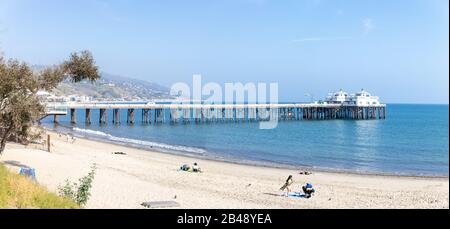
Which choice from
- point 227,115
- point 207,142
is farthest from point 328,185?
point 227,115

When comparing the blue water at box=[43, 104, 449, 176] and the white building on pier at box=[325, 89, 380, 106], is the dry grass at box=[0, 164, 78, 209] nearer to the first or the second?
the blue water at box=[43, 104, 449, 176]

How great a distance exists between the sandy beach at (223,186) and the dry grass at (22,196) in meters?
3.40

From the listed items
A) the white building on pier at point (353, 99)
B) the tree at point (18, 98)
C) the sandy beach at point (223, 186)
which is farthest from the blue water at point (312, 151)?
the white building on pier at point (353, 99)

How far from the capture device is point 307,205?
14289 mm

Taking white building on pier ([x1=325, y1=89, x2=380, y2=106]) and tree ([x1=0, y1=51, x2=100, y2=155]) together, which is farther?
white building on pier ([x1=325, y1=89, x2=380, y2=106])

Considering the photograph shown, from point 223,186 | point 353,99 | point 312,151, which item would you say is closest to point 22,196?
point 223,186

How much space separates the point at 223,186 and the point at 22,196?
35.0ft

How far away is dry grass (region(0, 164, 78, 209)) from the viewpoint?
7000mm

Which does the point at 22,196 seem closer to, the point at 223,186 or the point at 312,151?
the point at 223,186

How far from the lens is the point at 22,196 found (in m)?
7.19

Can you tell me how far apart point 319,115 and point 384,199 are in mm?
66434

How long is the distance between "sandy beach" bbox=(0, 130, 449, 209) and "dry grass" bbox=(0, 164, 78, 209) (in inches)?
134

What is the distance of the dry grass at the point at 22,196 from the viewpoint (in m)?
7.00

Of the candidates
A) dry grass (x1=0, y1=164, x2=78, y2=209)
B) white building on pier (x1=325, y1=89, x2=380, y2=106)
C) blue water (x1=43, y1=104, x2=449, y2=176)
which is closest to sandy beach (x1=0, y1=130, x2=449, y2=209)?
dry grass (x1=0, y1=164, x2=78, y2=209)
